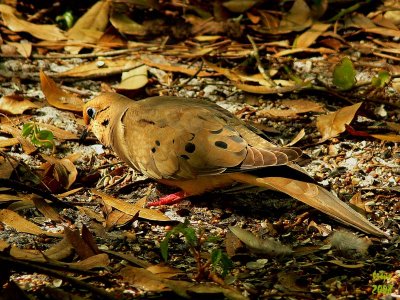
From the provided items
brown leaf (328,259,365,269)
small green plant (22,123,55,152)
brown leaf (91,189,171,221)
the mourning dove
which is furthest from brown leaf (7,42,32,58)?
brown leaf (328,259,365,269)

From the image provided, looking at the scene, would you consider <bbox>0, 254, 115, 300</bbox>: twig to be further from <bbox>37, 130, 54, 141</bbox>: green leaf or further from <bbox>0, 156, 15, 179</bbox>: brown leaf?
<bbox>37, 130, 54, 141</bbox>: green leaf

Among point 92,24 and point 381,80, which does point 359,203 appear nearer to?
point 381,80

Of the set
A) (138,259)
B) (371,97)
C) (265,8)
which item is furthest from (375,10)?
(138,259)

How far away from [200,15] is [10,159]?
2617 mm

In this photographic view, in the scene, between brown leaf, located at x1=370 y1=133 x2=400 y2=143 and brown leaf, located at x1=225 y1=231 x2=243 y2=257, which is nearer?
brown leaf, located at x1=225 y1=231 x2=243 y2=257

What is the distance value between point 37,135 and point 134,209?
1.00m

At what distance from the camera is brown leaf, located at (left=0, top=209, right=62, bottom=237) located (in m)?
4.32

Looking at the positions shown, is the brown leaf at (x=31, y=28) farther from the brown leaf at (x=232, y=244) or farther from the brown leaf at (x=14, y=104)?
the brown leaf at (x=232, y=244)

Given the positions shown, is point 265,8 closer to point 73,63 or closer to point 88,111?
point 73,63

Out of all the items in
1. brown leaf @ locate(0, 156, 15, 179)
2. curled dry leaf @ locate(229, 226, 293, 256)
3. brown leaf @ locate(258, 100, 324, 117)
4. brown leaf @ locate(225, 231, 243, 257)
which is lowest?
brown leaf @ locate(0, 156, 15, 179)

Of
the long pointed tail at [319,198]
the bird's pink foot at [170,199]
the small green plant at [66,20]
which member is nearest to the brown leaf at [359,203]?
the long pointed tail at [319,198]

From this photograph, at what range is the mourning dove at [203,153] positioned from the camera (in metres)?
4.43

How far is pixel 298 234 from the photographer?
14.6 ft

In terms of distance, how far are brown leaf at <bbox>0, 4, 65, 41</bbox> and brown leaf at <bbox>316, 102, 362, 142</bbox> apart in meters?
2.52
